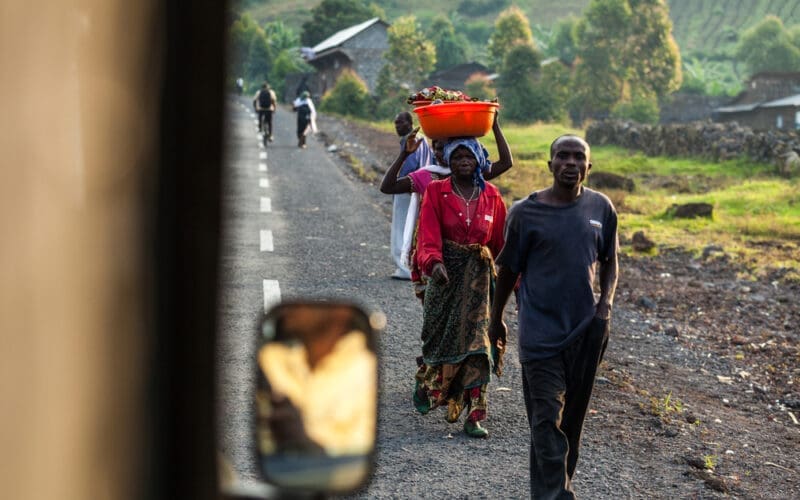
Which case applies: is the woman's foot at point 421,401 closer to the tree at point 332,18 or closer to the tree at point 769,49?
the tree at point 332,18

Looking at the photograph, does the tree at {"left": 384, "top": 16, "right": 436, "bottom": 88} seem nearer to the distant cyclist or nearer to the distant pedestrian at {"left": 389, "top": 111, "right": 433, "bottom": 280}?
the distant cyclist

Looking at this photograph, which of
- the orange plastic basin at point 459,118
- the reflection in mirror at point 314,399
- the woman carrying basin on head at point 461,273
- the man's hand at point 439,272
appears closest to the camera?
the reflection in mirror at point 314,399

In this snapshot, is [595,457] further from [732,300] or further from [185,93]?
[732,300]

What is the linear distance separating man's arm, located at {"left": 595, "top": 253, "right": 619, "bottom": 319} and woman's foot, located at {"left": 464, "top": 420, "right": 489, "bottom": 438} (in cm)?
168

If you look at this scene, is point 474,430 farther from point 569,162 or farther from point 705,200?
point 705,200

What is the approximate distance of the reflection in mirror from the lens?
1435mm

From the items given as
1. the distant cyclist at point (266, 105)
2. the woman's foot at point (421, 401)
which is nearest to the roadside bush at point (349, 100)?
the distant cyclist at point (266, 105)

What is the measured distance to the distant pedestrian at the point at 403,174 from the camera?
10352mm

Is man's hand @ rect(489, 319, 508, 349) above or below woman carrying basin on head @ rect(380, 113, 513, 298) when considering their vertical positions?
below

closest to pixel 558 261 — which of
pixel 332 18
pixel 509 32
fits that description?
pixel 509 32

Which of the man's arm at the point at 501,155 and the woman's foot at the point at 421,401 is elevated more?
the man's arm at the point at 501,155

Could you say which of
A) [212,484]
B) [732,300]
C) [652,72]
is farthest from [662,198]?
[652,72]

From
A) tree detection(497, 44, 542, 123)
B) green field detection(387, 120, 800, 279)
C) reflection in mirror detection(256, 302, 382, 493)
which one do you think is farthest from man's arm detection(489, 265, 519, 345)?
tree detection(497, 44, 542, 123)

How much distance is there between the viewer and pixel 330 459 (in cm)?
145
